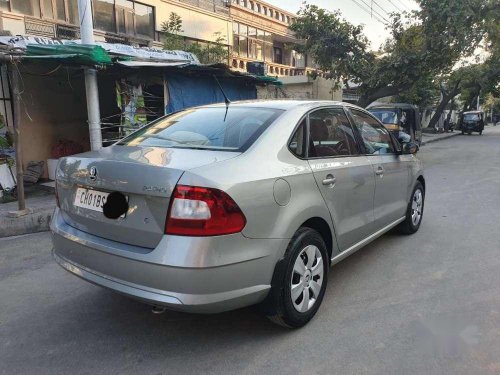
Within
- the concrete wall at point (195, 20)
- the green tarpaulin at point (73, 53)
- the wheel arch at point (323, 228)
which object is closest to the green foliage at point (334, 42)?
the concrete wall at point (195, 20)

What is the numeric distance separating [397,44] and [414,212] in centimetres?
1252

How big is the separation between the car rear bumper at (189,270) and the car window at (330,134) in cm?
98

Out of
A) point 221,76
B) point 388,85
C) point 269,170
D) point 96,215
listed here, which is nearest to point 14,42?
point 221,76

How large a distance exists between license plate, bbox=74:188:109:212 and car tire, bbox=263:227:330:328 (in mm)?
1228

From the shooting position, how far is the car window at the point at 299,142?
10.4ft

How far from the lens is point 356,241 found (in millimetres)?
3871

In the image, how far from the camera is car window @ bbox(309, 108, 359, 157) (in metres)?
3.45

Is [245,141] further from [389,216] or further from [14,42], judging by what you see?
[14,42]

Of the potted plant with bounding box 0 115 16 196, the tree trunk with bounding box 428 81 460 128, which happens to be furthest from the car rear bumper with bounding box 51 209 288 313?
the tree trunk with bounding box 428 81 460 128

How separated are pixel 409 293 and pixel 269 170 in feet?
6.03

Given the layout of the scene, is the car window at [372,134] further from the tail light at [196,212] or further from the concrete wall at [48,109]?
the concrete wall at [48,109]

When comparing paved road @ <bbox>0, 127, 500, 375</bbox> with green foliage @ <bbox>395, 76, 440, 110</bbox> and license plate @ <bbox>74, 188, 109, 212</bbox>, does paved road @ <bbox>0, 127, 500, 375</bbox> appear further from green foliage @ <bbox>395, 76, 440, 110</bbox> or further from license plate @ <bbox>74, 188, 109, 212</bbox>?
green foliage @ <bbox>395, 76, 440, 110</bbox>

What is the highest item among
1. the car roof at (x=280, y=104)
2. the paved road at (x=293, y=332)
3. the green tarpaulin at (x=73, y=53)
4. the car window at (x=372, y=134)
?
the green tarpaulin at (x=73, y=53)

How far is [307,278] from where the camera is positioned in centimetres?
313
